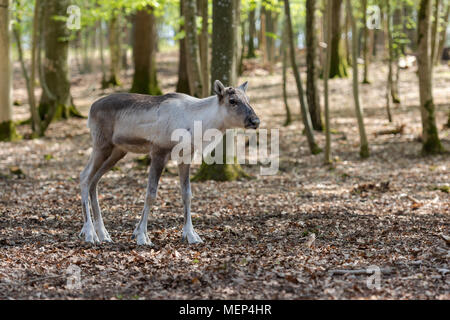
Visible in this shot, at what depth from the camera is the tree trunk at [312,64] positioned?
16.2 m

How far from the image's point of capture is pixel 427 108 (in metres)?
13.1

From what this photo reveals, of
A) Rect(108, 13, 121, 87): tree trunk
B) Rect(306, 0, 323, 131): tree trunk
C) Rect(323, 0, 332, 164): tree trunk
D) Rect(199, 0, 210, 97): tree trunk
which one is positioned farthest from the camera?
Rect(108, 13, 121, 87): tree trunk

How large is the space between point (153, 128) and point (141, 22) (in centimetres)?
1434

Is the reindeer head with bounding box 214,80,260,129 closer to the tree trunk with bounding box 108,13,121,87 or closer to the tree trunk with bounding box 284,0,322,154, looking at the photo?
the tree trunk with bounding box 284,0,322,154

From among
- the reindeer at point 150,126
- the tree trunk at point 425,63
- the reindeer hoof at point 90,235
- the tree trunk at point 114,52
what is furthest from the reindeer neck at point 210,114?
the tree trunk at point 114,52

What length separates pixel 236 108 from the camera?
6531mm

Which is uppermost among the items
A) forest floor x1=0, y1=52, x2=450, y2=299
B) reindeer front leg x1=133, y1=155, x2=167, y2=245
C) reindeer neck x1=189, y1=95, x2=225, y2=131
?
reindeer neck x1=189, y1=95, x2=225, y2=131

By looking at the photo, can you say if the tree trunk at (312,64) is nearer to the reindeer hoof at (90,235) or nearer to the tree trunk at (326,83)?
the tree trunk at (326,83)

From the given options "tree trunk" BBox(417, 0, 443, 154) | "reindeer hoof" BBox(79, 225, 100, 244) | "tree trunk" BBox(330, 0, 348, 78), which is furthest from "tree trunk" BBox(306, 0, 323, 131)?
"reindeer hoof" BBox(79, 225, 100, 244)

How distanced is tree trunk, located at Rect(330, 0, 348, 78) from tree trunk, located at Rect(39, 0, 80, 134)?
11522 mm

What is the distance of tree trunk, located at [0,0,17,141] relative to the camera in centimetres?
1446

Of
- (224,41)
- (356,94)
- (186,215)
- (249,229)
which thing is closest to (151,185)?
(186,215)

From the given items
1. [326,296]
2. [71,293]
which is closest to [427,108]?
[326,296]
